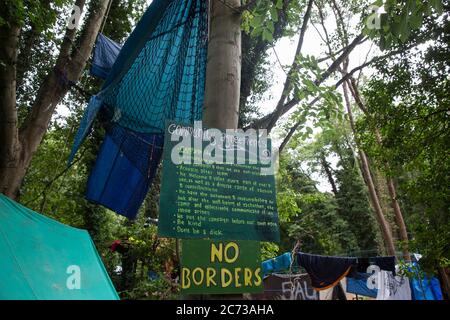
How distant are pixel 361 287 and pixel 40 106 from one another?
8.16 meters

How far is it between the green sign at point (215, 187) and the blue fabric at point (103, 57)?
313cm

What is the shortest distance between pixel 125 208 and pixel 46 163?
4.99 m

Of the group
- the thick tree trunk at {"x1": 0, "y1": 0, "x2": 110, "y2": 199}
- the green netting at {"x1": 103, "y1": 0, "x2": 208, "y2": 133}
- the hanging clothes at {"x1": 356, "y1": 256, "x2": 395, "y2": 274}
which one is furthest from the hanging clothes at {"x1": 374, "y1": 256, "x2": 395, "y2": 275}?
the thick tree trunk at {"x1": 0, "y1": 0, "x2": 110, "y2": 199}

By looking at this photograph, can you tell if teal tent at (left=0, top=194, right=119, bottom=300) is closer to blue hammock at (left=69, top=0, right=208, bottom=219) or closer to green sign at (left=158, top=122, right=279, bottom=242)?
blue hammock at (left=69, top=0, right=208, bottom=219)

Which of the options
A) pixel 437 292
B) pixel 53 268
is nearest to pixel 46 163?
pixel 53 268

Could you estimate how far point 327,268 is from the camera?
23.2 feet

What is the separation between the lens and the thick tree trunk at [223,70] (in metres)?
1.90

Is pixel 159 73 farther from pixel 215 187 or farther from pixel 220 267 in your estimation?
pixel 220 267

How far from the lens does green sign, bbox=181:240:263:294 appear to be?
4.81ft

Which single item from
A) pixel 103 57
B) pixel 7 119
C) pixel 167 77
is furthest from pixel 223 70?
pixel 7 119

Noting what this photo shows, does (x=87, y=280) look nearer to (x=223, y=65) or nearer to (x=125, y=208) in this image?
(x=125, y=208)

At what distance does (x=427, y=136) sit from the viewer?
4312 millimetres

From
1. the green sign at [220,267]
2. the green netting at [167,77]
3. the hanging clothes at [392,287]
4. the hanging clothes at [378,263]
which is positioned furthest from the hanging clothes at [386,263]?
the green sign at [220,267]

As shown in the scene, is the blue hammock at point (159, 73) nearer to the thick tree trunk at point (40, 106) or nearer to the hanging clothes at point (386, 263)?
the thick tree trunk at point (40, 106)
